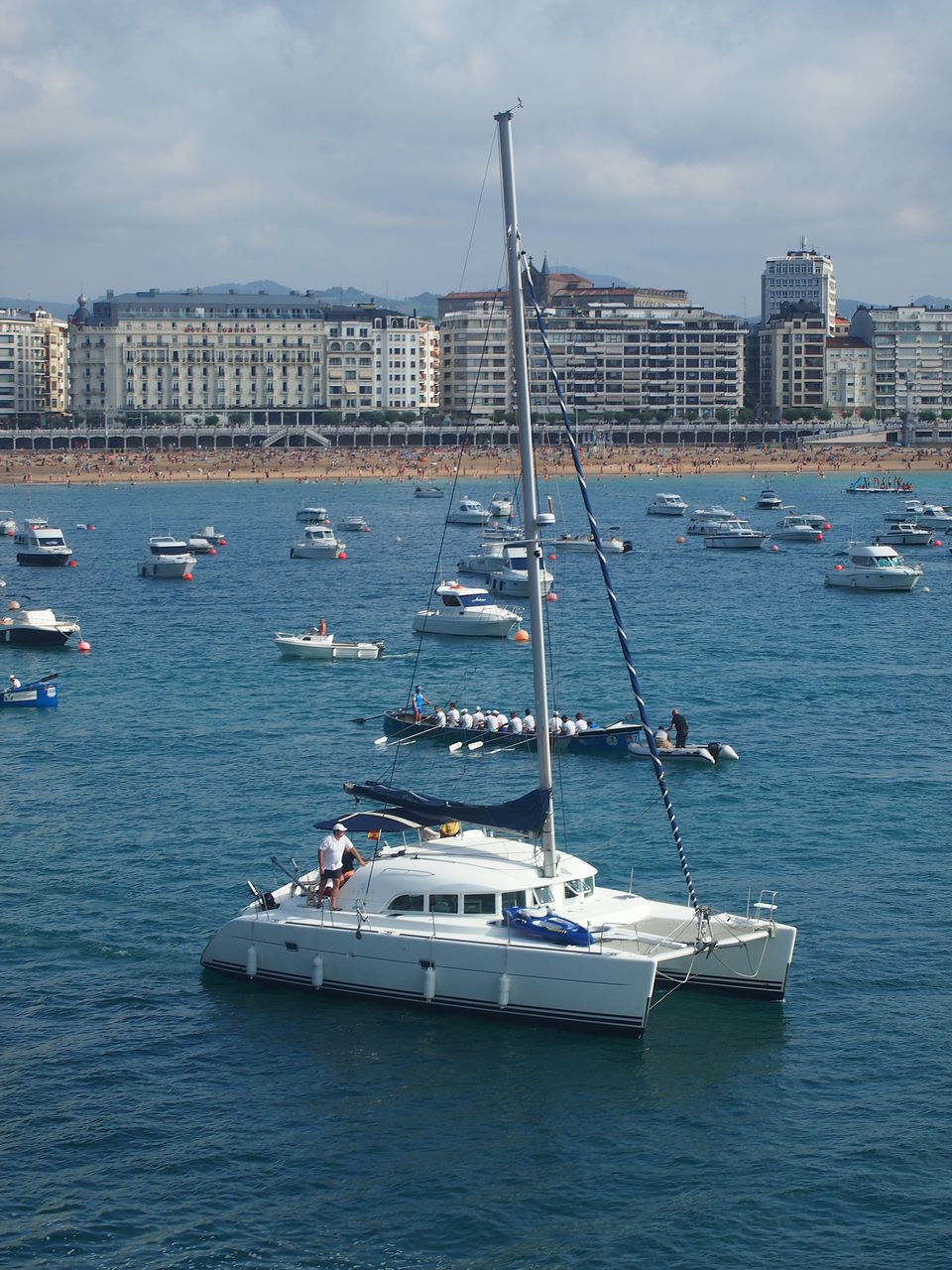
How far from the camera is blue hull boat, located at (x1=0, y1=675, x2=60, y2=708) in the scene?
2256 inches

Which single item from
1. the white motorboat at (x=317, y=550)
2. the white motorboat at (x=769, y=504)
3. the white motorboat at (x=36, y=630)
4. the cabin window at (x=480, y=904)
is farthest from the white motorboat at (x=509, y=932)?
the white motorboat at (x=769, y=504)

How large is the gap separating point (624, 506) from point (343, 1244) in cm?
15390

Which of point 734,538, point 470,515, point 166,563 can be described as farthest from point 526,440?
point 470,515

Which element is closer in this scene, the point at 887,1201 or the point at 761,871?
the point at 887,1201

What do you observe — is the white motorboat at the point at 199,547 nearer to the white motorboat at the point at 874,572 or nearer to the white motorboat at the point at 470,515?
the white motorboat at the point at 470,515

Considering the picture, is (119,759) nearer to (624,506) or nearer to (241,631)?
(241,631)

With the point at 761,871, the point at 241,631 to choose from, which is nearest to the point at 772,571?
the point at 241,631

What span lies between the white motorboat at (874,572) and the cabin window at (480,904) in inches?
2772

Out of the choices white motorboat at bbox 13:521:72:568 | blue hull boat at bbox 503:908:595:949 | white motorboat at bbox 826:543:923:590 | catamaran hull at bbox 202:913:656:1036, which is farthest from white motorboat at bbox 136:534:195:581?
blue hull boat at bbox 503:908:595:949

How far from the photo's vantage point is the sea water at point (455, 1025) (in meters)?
22.8

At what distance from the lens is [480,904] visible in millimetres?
28688

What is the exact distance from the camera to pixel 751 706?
57.8 m

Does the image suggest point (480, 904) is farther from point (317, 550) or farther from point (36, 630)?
point (317, 550)

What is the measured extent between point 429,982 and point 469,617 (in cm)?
4606
